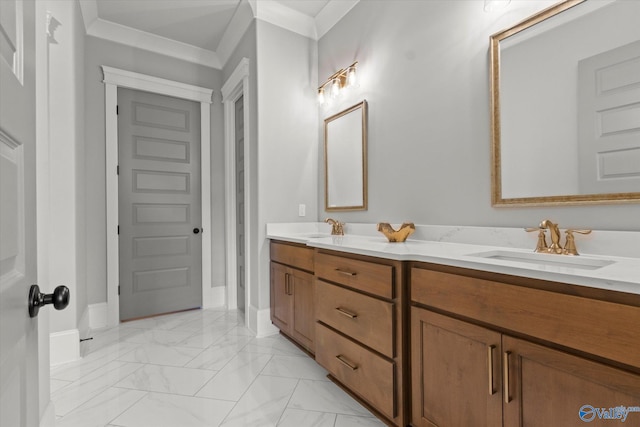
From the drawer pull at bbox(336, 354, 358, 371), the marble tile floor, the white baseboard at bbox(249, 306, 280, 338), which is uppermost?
the drawer pull at bbox(336, 354, 358, 371)

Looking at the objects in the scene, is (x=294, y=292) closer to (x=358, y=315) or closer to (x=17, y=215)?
(x=358, y=315)

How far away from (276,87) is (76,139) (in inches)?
63.7

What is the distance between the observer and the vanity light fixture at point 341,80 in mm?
2555

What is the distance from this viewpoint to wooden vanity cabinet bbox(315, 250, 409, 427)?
4.62 feet

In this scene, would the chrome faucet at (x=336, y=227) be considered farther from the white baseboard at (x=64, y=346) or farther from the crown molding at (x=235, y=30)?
the white baseboard at (x=64, y=346)

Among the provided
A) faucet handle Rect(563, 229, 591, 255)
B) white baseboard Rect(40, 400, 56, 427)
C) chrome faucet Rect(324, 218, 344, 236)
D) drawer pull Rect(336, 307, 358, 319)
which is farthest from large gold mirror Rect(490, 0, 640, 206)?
white baseboard Rect(40, 400, 56, 427)

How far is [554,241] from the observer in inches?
52.6

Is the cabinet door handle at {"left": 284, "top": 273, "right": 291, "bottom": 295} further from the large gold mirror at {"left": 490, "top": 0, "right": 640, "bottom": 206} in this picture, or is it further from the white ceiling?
the white ceiling

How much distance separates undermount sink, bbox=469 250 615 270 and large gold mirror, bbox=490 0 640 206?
259mm

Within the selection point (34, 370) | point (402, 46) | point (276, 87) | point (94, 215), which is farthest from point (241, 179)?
point (34, 370)

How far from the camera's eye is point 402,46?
2154mm

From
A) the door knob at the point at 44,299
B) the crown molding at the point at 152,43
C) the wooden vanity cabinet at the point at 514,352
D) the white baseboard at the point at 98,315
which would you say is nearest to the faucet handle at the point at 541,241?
the wooden vanity cabinet at the point at 514,352

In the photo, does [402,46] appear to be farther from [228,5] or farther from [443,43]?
[228,5]

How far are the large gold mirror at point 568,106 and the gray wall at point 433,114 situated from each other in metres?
0.07
